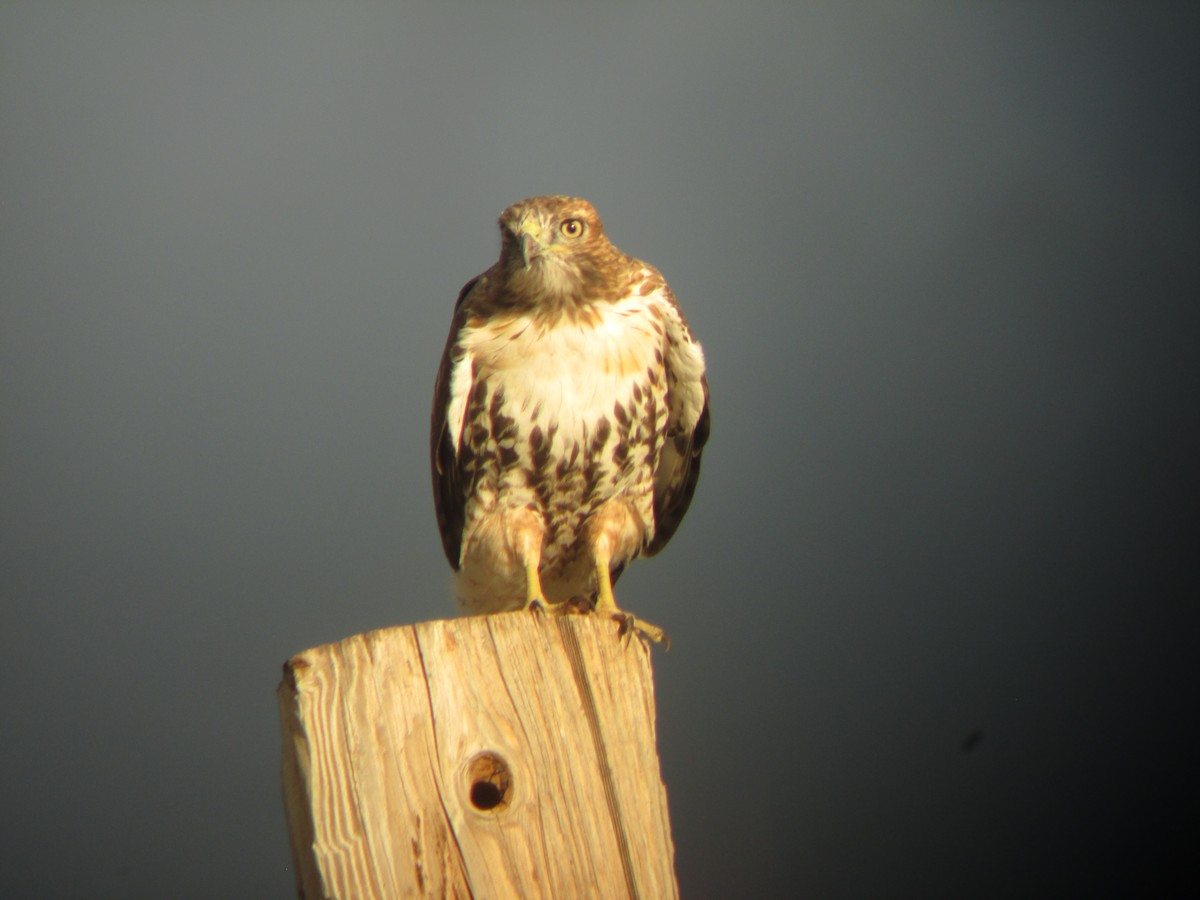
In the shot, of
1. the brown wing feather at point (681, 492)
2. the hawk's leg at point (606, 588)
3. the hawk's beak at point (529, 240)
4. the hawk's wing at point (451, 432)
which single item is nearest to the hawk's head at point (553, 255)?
the hawk's beak at point (529, 240)

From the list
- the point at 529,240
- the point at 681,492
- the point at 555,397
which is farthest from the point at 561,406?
the point at 681,492

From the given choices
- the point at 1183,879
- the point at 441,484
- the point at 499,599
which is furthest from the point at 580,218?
the point at 1183,879

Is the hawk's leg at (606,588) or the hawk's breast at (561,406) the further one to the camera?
the hawk's breast at (561,406)

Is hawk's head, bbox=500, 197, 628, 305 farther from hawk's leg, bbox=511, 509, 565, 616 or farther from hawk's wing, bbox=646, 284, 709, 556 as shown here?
hawk's leg, bbox=511, 509, 565, 616

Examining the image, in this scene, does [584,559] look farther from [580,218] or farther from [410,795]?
[410,795]

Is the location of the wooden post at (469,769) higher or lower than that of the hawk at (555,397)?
lower

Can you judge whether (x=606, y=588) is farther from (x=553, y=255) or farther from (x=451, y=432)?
(x=553, y=255)

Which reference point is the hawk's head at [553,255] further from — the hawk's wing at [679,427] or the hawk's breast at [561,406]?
the hawk's wing at [679,427]
